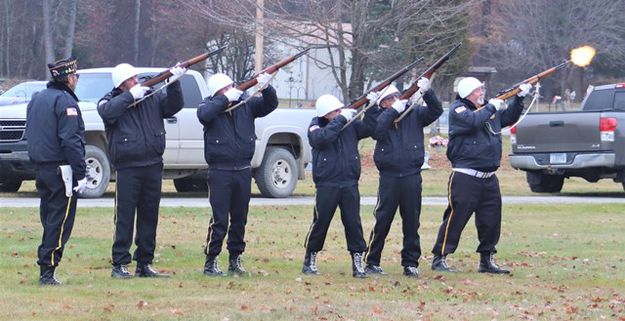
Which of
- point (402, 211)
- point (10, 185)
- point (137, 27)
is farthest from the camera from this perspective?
point (137, 27)

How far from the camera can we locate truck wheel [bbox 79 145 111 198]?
Answer: 62.5 ft

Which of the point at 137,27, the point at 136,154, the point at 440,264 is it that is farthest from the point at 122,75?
the point at 137,27

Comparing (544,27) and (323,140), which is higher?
(544,27)

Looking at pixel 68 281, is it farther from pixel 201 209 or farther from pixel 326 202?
pixel 201 209

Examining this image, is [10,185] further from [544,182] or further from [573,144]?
[544,182]

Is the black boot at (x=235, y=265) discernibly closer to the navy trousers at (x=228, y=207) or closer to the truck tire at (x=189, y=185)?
the navy trousers at (x=228, y=207)

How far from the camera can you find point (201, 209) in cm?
1808

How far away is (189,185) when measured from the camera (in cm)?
2216

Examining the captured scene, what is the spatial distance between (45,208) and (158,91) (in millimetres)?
1533

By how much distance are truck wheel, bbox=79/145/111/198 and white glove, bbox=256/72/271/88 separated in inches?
300

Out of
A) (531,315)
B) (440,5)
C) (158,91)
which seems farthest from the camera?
(440,5)

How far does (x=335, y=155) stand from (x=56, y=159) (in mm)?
2619

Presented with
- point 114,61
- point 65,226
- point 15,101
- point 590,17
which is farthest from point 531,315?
point 114,61

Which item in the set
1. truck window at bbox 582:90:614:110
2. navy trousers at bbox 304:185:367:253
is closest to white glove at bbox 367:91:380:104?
navy trousers at bbox 304:185:367:253
